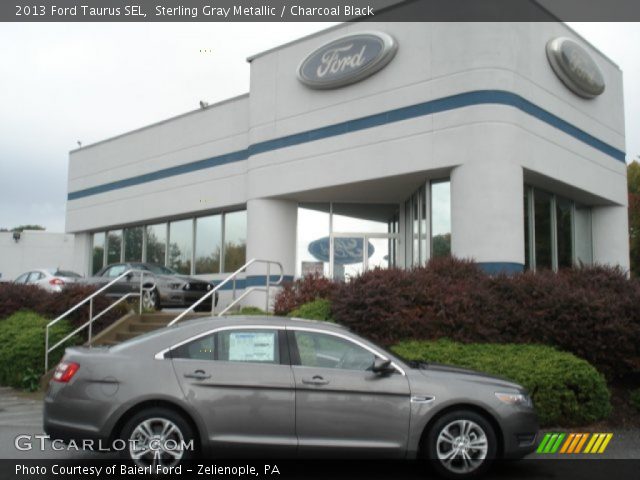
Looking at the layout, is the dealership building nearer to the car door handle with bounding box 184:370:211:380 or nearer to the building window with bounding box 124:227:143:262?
the building window with bounding box 124:227:143:262

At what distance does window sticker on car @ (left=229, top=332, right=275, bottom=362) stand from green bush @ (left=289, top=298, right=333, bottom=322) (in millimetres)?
4595

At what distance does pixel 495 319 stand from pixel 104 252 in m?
18.3

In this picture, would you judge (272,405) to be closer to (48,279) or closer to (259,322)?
(259,322)

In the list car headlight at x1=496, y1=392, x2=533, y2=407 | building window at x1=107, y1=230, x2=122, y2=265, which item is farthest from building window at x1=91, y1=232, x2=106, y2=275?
car headlight at x1=496, y1=392, x2=533, y2=407

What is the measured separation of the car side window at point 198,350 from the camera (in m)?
6.44

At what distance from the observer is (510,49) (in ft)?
48.6

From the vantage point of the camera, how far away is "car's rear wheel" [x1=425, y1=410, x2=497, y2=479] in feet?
20.6

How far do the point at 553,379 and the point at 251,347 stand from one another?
423 centimetres

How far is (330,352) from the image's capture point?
21.6ft

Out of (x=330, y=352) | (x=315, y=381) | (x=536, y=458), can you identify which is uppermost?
(x=330, y=352)

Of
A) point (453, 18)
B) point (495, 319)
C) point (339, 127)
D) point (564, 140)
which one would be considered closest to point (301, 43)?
point (339, 127)

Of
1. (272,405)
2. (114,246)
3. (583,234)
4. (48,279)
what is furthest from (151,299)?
(583,234)

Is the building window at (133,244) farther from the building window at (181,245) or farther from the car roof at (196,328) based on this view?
the car roof at (196,328)

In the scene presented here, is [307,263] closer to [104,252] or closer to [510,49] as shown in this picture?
[510,49]
